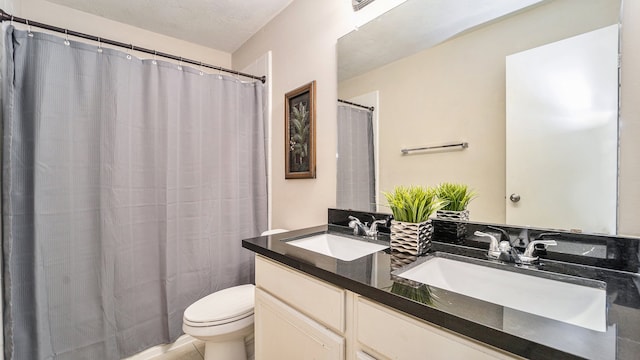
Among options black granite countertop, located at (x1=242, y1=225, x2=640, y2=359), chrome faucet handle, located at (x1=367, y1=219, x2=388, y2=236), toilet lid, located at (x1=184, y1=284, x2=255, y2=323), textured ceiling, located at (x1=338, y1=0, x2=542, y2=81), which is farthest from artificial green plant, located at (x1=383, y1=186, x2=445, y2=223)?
toilet lid, located at (x1=184, y1=284, x2=255, y2=323)

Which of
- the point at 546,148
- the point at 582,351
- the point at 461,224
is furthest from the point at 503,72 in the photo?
the point at 582,351

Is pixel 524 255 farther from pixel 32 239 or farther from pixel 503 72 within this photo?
pixel 32 239

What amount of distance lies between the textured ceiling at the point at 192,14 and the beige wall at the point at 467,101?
1.17m

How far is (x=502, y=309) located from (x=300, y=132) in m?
1.43

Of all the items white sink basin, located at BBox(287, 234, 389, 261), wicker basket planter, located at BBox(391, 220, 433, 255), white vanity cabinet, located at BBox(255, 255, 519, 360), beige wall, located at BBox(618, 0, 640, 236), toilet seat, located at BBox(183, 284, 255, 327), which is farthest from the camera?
toilet seat, located at BBox(183, 284, 255, 327)

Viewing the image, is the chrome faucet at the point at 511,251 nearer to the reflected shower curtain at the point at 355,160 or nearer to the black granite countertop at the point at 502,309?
the black granite countertop at the point at 502,309

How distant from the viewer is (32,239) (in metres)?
1.34

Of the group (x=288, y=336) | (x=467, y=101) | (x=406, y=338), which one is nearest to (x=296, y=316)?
(x=288, y=336)

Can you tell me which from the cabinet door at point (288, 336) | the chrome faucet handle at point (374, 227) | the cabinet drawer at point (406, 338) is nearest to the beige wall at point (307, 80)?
the chrome faucet handle at point (374, 227)

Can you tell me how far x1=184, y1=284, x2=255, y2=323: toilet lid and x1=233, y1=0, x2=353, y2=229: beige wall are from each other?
1.77 ft

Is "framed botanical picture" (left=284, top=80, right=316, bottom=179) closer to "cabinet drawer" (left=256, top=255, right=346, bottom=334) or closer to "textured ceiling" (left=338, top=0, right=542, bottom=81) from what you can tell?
"textured ceiling" (left=338, top=0, right=542, bottom=81)

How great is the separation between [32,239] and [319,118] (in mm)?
1624

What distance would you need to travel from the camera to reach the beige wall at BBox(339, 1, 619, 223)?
88 centimetres

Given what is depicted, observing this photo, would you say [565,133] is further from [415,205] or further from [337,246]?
[337,246]
